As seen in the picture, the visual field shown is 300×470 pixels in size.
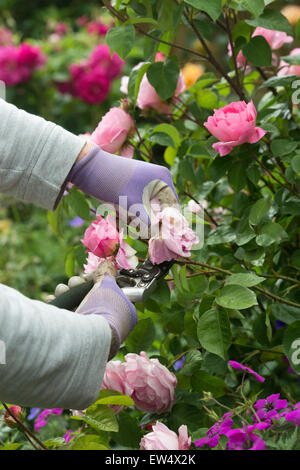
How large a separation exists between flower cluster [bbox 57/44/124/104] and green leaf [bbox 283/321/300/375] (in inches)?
123

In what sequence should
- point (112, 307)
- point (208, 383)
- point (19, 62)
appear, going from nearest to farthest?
point (112, 307), point (208, 383), point (19, 62)

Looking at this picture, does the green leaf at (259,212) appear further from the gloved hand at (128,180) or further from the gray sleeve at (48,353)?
the gray sleeve at (48,353)

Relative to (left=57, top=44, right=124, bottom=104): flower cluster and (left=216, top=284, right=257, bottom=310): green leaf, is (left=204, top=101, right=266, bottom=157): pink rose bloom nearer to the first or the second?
(left=216, top=284, right=257, bottom=310): green leaf

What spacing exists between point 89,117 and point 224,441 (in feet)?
12.3

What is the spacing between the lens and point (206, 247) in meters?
1.14

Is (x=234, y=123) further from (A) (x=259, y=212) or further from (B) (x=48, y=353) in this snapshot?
(B) (x=48, y=353)

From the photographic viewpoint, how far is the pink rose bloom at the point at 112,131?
45.8 inches

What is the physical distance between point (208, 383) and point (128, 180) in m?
0.36

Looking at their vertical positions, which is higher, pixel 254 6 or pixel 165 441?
pixel 254 6

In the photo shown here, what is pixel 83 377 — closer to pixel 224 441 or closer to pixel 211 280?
pixel 224 441

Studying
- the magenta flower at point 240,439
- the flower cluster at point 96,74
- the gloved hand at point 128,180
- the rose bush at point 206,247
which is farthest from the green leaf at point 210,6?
the flower cluster at point 96,74

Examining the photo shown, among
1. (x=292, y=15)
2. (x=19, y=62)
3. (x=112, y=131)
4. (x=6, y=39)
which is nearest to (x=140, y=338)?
(x=112, y=131)

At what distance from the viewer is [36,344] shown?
0.74m

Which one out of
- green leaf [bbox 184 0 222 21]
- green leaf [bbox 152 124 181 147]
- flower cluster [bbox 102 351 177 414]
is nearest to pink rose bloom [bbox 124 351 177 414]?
flower cluster [bbox 102 351 177 414]
